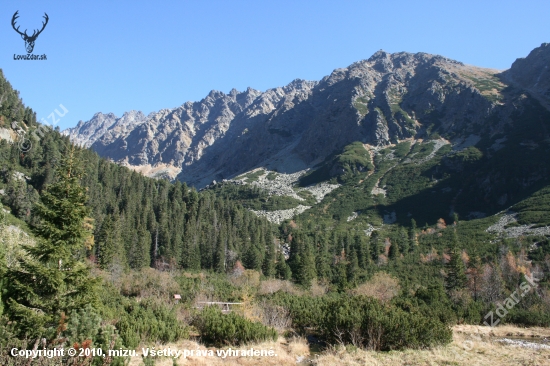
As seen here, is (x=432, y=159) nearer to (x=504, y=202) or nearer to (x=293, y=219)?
(x=504, y=202)

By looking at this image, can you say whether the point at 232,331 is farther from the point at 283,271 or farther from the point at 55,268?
the point at 283,271

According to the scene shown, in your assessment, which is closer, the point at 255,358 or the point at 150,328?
the point at 255,358

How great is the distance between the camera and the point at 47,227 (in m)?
16.0

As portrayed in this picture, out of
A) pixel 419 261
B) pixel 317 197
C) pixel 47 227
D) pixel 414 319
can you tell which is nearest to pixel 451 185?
pixel 317 197

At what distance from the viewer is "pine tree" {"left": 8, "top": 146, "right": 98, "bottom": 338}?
14.4 meters

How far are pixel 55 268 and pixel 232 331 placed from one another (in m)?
8.66

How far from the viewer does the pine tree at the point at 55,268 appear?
14.4 meters

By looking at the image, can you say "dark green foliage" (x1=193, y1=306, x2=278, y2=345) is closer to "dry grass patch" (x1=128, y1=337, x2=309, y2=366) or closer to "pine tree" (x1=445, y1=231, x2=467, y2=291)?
"dry grass patch" (x1=128, y1=337, x2=309, y2=366)

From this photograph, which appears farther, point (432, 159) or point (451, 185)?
point (432, 159)

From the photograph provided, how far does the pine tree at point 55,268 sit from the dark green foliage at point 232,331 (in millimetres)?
5947

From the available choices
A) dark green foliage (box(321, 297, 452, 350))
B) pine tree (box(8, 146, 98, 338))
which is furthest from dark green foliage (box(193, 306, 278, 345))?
pine tree (box(8, 146, 98, 338))

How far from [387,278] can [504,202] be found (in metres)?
97.4

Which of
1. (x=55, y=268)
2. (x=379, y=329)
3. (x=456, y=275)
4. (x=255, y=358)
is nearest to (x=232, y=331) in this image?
(x=255, y=358)

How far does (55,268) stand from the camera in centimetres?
1561
